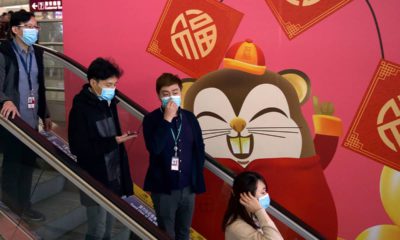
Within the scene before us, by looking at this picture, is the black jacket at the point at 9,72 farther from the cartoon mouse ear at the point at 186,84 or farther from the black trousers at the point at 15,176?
the cartoon mouse ear at the point at 186,84

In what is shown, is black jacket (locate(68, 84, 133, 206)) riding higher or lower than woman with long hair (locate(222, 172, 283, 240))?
lower

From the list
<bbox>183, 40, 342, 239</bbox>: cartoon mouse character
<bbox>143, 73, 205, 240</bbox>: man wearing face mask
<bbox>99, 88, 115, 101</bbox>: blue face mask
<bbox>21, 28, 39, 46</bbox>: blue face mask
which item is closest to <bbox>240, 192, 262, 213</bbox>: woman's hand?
<bbox>143, 73, 205, 240</bbox>: man wearing face mask

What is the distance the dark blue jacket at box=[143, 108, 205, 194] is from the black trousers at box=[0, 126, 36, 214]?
0.80 meters

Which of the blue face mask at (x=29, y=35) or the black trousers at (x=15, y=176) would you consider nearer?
the black trousers at (x=15, y=176)

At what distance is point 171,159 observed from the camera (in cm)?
288

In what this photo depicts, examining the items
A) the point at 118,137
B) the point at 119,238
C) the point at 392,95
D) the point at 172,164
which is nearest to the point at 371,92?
the point at 392,95

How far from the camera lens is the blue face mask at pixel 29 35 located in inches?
124

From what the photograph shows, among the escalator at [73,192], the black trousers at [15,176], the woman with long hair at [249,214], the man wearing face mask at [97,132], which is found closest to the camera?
the woman with long hair at [249,214]

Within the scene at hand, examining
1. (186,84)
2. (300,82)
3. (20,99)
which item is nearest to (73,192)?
(20,99)

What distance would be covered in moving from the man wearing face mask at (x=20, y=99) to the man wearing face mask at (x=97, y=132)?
0.33 metres

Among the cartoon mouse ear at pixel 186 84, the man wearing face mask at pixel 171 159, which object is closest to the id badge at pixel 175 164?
the man wearing face mask at pixel 171 159

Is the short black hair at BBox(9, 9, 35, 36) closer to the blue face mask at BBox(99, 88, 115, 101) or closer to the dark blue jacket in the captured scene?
the blue face mask at BBox(99, 88, 115, 101)

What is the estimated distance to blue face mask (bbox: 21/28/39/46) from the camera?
10.3 feet

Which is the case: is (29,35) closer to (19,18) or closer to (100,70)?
(19,18)
